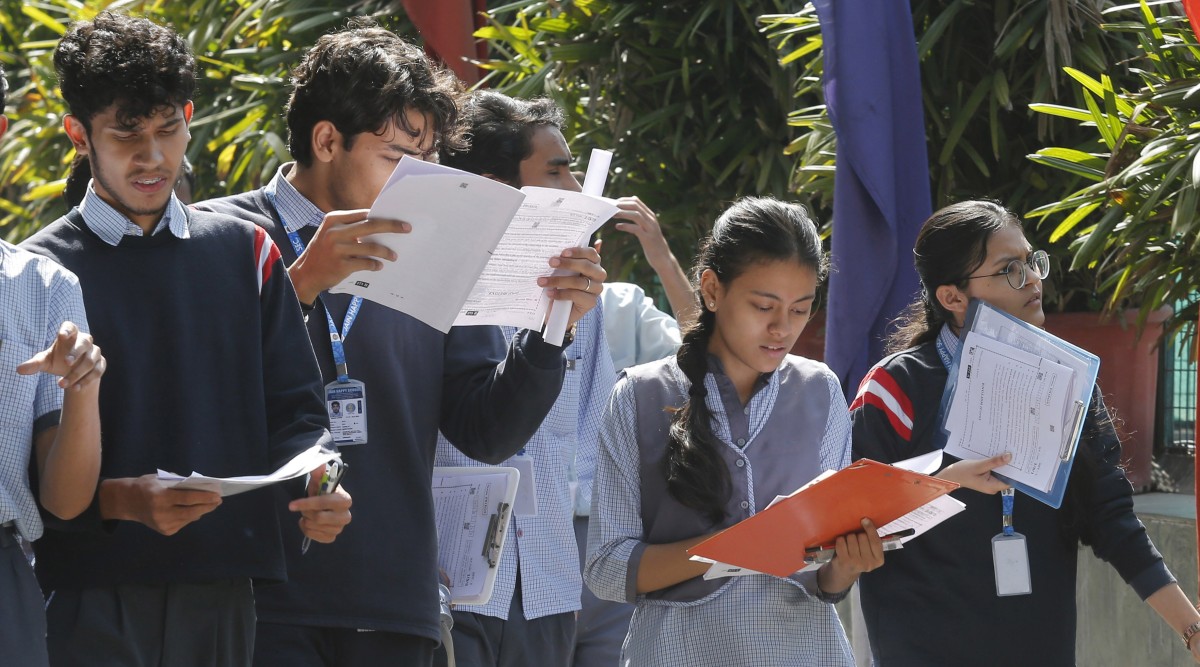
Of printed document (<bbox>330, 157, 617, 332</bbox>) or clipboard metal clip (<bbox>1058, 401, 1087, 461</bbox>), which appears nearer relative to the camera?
printed document (<bbox>330, 157, 617, 332</bbox>)

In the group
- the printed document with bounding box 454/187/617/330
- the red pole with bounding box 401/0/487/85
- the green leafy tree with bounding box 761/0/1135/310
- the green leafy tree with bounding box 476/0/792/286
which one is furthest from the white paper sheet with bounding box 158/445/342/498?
the red pole with bounding box 401/0/487/85

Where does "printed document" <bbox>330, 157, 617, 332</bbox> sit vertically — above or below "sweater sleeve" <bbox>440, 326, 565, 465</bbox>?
above

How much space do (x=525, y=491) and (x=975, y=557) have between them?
0.87 m

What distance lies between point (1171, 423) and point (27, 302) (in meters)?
3.85

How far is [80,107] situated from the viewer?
208cm

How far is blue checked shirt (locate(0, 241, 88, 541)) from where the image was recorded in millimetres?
1928

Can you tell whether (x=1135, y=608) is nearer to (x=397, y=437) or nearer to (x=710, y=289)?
(x=710, y=289)

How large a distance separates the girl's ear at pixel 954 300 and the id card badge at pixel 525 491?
2.89ft

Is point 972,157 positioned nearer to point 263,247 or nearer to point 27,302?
point 263,247

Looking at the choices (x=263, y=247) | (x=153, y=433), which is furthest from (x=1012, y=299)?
(x=153, y=433)

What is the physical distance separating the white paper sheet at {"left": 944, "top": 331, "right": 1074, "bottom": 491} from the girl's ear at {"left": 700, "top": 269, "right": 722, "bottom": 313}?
477 millimetres

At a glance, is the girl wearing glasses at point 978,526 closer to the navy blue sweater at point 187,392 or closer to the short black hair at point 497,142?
the short black hair at point 497,142

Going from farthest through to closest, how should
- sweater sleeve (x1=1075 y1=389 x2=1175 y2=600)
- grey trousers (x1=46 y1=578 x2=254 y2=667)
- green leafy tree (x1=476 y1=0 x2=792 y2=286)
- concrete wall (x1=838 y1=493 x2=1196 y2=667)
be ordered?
green leafy tree (x1=476 y1=0 x2=792 y2=286), concrete wall (x1=838 y1=493 x2=1196 y2=667), sweater sleeve (x1=1075 y1=389 x2=1175 y2=600), grey trousers (x1=46 y1=578 x2=254 y2=667)

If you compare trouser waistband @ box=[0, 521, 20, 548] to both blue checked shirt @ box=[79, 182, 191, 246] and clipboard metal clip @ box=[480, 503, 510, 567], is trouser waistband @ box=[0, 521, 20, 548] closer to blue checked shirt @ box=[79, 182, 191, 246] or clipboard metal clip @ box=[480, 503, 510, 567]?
blue checked shirt @ box=[79, 182, 191, 246]
